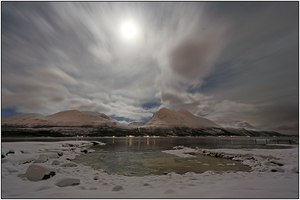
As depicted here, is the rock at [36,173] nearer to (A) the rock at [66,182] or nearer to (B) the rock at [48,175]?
(B) the rock at [48,175]

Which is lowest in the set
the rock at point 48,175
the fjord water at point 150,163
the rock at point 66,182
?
the fjord water at point 150,163

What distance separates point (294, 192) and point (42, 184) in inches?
499

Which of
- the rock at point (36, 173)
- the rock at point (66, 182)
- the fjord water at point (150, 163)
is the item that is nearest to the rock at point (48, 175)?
the rock at point (36, 173)

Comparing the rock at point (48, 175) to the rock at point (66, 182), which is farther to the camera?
the rock at point (48, 175)

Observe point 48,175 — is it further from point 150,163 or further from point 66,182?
point 150,163

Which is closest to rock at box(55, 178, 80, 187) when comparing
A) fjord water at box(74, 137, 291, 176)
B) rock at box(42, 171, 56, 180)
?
rock at box(42, 171, 56, 180)

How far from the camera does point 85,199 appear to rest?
27.0 ft

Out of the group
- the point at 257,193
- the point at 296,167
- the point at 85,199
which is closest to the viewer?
the point at 85,199

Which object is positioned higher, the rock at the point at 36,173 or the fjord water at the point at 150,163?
the rock at the point at 36,173

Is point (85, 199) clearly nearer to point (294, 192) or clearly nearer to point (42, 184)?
point (42, 184)

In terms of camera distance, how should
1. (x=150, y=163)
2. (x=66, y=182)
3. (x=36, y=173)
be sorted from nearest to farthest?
(x=66, y=182) → (x=36, y=173) → (x=150, y=163)

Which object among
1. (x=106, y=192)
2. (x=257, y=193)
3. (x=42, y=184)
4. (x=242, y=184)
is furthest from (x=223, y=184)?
(x=42, y=184)

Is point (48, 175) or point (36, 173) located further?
point (48, 175)

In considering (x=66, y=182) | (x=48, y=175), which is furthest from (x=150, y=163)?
(x=66, y=182)
